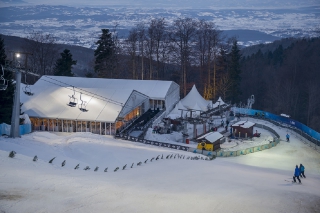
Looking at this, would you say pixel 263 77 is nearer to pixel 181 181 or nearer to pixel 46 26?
pixel 181 181

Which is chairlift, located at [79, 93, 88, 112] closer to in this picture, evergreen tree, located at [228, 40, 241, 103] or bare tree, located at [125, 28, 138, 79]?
bare tree, located at [125, 28, 138, 79]

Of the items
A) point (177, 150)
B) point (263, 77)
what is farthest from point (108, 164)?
point (263, 77)

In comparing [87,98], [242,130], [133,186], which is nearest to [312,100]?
[242,130]

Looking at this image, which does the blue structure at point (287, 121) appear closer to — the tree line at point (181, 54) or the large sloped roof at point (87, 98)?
the tree line at point (181, 54)

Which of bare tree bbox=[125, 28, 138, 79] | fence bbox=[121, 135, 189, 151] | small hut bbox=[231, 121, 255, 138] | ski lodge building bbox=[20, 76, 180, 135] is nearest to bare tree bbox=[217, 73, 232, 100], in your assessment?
bare tree bbox=[125, 28, 138, 79]

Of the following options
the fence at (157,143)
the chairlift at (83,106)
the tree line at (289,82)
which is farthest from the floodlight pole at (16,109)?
the tree line at (289,82)
